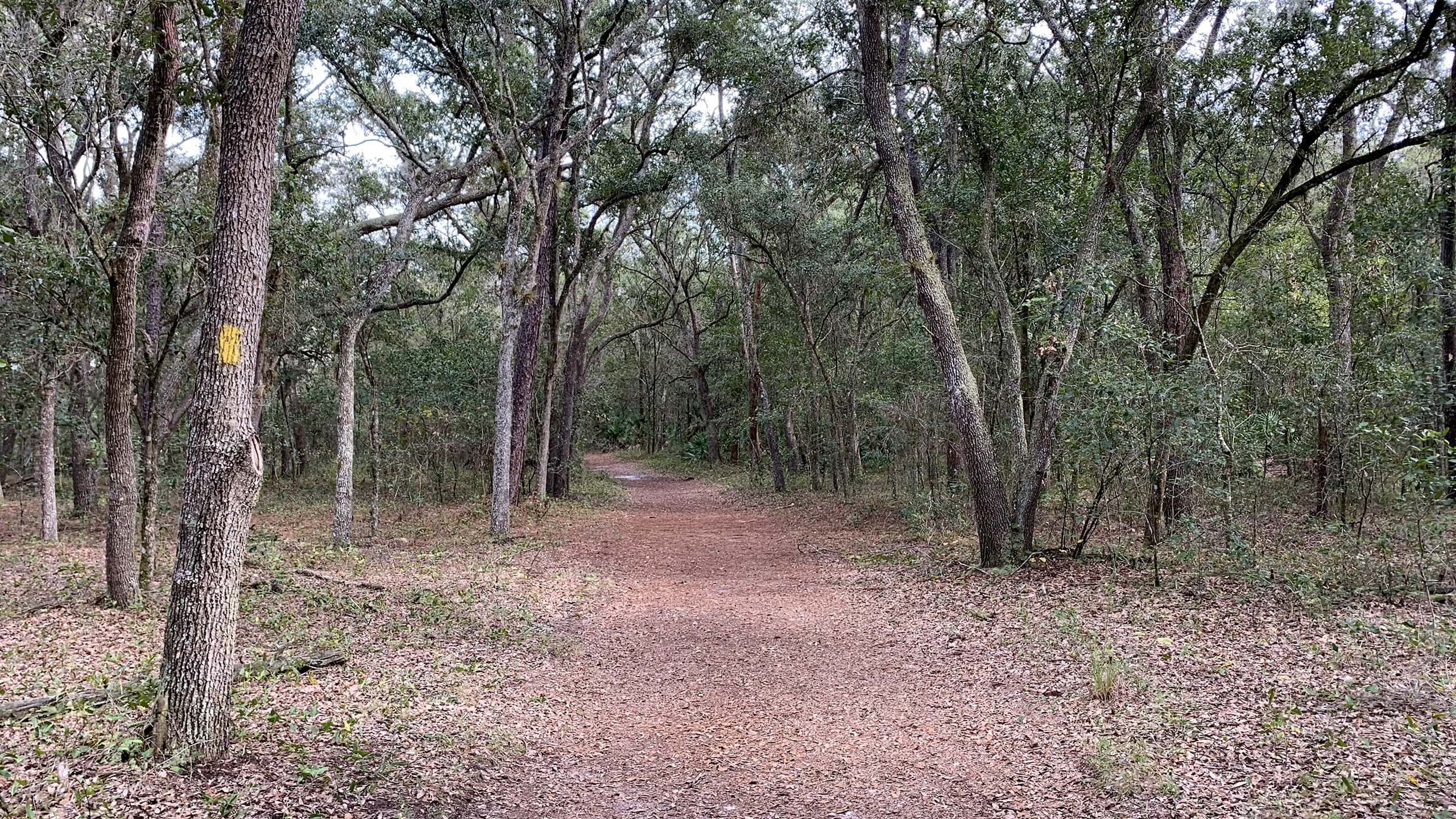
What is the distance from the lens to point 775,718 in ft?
17.1

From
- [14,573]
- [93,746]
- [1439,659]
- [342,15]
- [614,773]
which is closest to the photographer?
[93,746]

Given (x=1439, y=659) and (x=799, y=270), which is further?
(x=799, y=270)

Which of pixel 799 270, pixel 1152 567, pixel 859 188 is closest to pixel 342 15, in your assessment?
pixel 799 270

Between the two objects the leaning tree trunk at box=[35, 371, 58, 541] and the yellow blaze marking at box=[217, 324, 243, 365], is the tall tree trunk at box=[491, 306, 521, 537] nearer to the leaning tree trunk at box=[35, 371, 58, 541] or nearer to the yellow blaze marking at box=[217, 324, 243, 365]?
the leaning tree trunk at box=[35, 371, 58, 541]

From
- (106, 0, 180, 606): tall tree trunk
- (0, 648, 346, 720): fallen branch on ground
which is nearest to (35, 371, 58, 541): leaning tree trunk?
(106, 0, 180, 606): tall tree trunk

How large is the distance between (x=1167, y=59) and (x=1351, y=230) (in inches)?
112

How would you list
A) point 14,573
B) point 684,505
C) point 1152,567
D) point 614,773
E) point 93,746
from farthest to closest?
point 684,505
point 14,573
point 1152,567
point 614,773
point 93,746

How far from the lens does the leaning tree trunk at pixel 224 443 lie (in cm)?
386

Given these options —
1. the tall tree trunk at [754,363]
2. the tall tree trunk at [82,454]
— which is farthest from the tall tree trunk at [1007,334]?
the tall tree trunk at [82,454]

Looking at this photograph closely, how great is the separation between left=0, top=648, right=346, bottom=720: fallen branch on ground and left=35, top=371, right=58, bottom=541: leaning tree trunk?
279 inches

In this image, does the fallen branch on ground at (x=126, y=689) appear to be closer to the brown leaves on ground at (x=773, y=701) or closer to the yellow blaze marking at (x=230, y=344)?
the brown leaves on ground at (x=773, y=701)

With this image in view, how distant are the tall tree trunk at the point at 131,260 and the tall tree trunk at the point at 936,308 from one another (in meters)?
7.22

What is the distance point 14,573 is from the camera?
8398mm

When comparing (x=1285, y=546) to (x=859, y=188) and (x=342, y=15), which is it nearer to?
(x=859, y=188)
